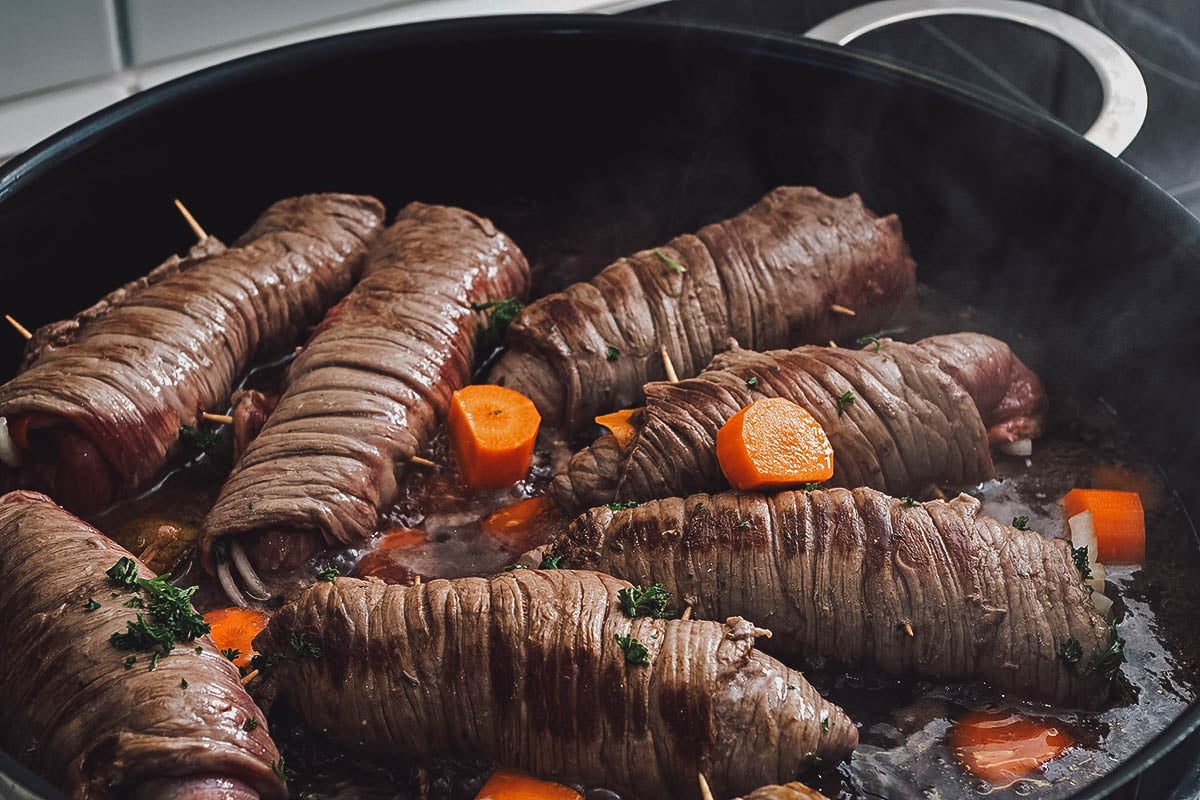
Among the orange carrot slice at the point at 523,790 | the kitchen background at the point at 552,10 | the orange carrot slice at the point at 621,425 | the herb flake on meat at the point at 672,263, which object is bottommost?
the orange carrot slice at the point at 523,790

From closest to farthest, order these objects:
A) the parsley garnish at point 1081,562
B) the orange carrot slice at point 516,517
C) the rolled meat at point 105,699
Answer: the rolled meat at point 105,699
the parsley garnish at point 1081,562
the orange carrot slice at point 516,517

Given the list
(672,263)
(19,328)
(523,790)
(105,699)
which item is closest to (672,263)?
(672,263)

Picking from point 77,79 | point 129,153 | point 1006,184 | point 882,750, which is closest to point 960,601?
point 882,750

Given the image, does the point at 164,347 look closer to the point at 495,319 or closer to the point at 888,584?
the point at 495,319

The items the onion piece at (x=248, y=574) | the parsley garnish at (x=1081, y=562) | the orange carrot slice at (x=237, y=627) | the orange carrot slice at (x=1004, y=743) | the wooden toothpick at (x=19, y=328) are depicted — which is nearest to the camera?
the orange carrot slice at (x=1004, y=743)

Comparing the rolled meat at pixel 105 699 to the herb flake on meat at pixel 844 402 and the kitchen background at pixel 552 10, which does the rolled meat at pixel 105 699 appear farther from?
the kitchen background at pixel 552 10

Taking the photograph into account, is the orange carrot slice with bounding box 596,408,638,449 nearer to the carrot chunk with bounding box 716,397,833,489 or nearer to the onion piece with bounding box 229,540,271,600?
the carrot chunk with bounding box 716,397,833,489

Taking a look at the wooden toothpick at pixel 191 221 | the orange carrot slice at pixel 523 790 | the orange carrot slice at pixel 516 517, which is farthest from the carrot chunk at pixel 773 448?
the wooden toothpick at pixel 191 221
